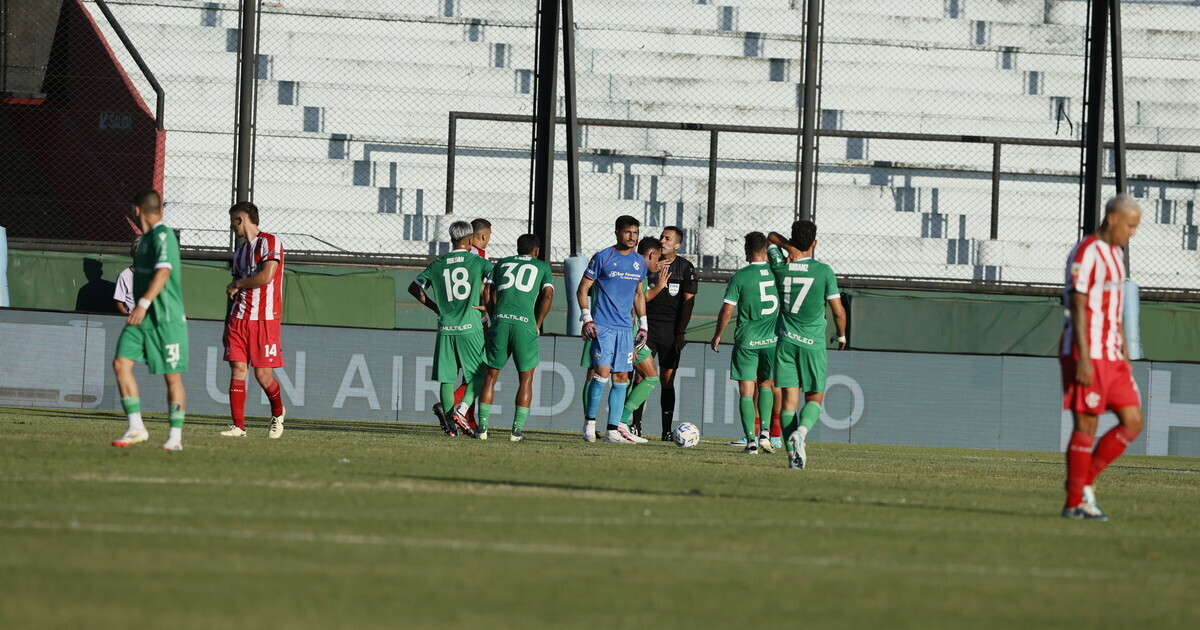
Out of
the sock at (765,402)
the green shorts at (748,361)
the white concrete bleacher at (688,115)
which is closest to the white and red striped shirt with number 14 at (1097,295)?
the sock at (765,402)

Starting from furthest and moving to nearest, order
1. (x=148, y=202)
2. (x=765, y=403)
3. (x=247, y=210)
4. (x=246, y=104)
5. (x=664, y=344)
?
1. (x=246, y=104)
2. (x=664, y=344)
3. (x=765, y=403)
4. (x=247, y=210)
5. (x=148, y=202)

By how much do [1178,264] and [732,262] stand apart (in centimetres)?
709

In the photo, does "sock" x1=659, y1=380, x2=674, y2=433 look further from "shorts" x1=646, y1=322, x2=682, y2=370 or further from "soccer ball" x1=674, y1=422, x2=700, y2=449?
"soccer ball" x1=674, y1=422, x2=700, y2=449

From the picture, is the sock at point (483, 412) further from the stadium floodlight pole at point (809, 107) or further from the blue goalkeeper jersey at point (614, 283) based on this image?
the stadium floodlight pole at point (809, 107)

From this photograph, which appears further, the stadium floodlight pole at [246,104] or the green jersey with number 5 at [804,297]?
the stadium floodlight pole at [246,104]

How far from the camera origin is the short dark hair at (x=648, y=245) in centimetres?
1672

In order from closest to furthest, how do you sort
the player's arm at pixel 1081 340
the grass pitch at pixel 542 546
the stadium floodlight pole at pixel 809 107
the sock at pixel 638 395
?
the grass pitch at pixel 542 546
the player's arm at pixel 1081 340
the sock at pixel 638 395
the stadium floodlight pole at pixel 809 107

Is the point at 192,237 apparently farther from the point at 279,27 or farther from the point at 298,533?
the point at 298,533

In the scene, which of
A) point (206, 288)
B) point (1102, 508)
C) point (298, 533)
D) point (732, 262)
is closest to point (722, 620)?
point (298, 533)

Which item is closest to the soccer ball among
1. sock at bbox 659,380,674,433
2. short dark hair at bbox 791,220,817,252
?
sock at bbox 659,380,674,433

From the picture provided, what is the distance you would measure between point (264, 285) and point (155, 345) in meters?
2.99

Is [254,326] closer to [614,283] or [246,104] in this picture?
[614,283]

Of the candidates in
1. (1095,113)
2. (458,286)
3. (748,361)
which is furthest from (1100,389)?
(1095,113)

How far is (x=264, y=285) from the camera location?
13.5 m
